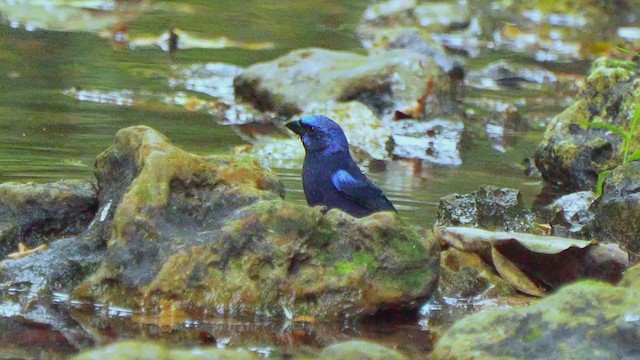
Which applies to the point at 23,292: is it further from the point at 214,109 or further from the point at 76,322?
the point at 214,109

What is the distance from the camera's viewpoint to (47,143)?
8234mm

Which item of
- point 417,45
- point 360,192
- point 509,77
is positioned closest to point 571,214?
point 360,192

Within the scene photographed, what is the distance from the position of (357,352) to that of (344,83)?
687 centimetres

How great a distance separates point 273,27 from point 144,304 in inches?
433

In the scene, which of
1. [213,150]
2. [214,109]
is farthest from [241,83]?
[213,150]

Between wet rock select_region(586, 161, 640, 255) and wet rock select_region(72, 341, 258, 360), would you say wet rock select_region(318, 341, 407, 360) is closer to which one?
wet rock select_region(72, 341, 258, 360)

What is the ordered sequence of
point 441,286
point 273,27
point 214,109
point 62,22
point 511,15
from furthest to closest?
point 511,15
point 273,27
point 62,22
point 214,109
point 441,286

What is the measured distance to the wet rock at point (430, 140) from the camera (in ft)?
30.1

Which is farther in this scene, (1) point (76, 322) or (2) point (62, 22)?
(2) point (62, 22)

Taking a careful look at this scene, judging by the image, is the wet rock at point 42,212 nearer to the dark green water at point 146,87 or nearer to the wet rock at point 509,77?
the dark green water at point 146,87

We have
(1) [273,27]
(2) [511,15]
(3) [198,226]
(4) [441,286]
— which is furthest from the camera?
(2) [511,15]

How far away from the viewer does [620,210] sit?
6246 mm

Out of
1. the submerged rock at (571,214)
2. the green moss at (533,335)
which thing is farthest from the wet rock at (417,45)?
the green moss at (533,335)

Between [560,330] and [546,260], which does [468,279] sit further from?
[560,330]
